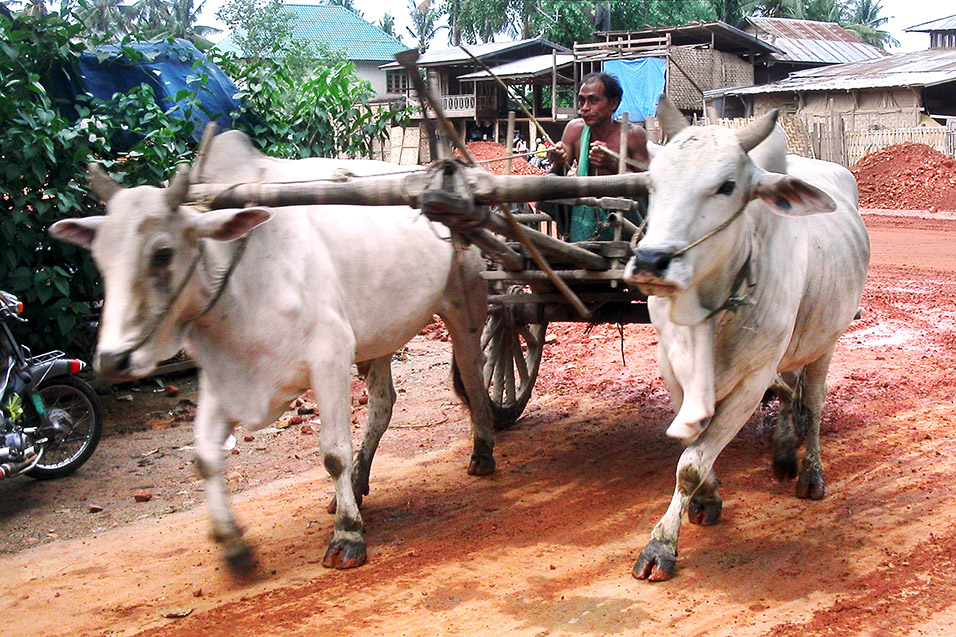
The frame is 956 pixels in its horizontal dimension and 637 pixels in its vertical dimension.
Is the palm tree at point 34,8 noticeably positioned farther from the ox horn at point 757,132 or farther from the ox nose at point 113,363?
the ox horn at point 757,132

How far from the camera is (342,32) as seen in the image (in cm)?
4972

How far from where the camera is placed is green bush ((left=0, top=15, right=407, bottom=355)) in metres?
6.17

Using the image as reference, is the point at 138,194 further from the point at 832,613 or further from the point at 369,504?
the point at 832,613

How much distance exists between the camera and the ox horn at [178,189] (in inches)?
151

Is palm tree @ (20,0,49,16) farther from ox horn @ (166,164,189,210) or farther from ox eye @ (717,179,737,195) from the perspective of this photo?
ox eye @ (717,179,737,195)

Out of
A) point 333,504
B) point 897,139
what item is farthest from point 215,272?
point 897,139

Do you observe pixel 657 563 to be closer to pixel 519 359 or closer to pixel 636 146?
pixel 636 146

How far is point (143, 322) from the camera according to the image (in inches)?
149

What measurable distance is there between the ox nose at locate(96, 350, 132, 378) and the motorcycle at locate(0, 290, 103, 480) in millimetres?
2019

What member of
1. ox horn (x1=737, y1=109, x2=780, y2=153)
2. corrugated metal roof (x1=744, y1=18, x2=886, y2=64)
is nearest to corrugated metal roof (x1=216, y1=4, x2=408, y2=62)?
corrugated metal roof (x1=744, y1=18, x2=886, y2=64)

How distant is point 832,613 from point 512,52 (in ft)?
110

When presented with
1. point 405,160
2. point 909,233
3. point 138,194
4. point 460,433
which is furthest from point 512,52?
point 138,194

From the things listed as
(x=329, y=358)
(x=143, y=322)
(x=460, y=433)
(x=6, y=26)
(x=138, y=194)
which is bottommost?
(x=460, y=433)

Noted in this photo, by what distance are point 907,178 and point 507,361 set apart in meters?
17.4
